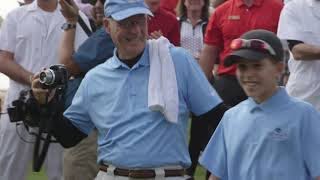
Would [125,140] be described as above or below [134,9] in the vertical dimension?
below

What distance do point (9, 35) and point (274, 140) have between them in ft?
11.5

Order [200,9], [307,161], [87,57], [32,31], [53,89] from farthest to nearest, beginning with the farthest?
[200,9]
[32,31]
[87,57]
[53,89]
[307,161]

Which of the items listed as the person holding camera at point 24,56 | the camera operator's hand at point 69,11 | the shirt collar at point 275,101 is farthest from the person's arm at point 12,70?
the shirt collar at point 275,101

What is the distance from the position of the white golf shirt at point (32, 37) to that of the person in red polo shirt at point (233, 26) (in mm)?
1281

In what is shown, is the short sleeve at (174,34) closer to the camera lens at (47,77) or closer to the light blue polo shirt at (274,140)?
the camera lens at (47,77)

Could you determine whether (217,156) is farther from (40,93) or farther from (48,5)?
(48,5)

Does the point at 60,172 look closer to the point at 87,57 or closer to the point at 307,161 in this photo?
the point at 87,57

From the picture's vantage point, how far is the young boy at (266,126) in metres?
4.21

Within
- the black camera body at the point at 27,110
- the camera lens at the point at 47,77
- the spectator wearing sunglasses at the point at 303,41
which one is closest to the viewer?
the camera lens at the point at 47,77

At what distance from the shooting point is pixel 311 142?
4199mm

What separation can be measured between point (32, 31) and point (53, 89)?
7.18 ft

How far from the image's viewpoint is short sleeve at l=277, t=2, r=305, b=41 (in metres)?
6.41

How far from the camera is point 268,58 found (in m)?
4.30

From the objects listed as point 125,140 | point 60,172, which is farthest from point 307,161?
point 60,172
